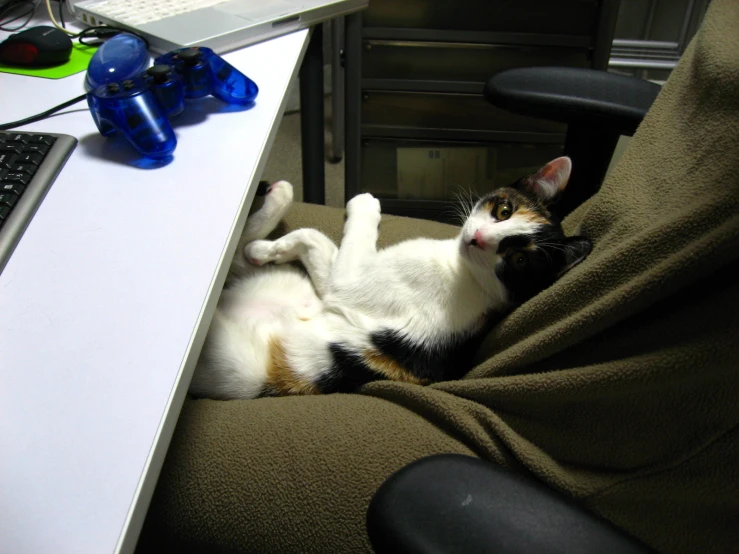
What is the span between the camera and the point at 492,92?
3.10 ft

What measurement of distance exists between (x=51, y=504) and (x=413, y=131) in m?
1.47

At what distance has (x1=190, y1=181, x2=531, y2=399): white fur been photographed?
2.80ft

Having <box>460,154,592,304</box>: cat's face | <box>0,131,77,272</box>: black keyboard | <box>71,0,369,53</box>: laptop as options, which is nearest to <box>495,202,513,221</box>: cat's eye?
<box>460,154,592,304</box>: cat's face

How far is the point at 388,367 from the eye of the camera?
85 centimetres

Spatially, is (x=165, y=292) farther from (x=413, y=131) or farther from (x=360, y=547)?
(x=413, y=131)

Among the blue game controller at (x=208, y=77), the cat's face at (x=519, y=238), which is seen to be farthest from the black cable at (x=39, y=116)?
the cat's face at (x=519, y=238)

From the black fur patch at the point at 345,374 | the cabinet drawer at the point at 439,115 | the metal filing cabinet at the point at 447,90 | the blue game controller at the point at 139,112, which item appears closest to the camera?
the blue game controller at the point at 139,112

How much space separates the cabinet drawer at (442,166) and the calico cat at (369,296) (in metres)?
0.77

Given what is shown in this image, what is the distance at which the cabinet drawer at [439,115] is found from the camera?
1.68 m

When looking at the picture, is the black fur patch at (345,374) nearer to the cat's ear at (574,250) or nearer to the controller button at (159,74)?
the cat's ear at (574,250)

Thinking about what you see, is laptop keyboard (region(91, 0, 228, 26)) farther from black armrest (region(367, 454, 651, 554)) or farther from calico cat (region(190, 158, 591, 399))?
black armrest (region(367, 454, 651, 554))

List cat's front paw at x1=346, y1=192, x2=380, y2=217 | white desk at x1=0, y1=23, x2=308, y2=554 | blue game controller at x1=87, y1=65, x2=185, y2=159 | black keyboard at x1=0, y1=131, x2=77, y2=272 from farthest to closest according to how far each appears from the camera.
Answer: cat's front paw at x1=346, y1=192, x2=380, y2=217 < blue game controller at x1=87, y1=65, x2=185, y2=159 < black keyboard at x1=0, y1=131, x2=77, y2=272 < white desk at x1=0, y1=23, x2=308, y2=554

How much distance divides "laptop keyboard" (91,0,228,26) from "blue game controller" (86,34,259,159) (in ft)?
0.46

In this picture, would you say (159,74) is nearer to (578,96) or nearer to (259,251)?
(259,251)
